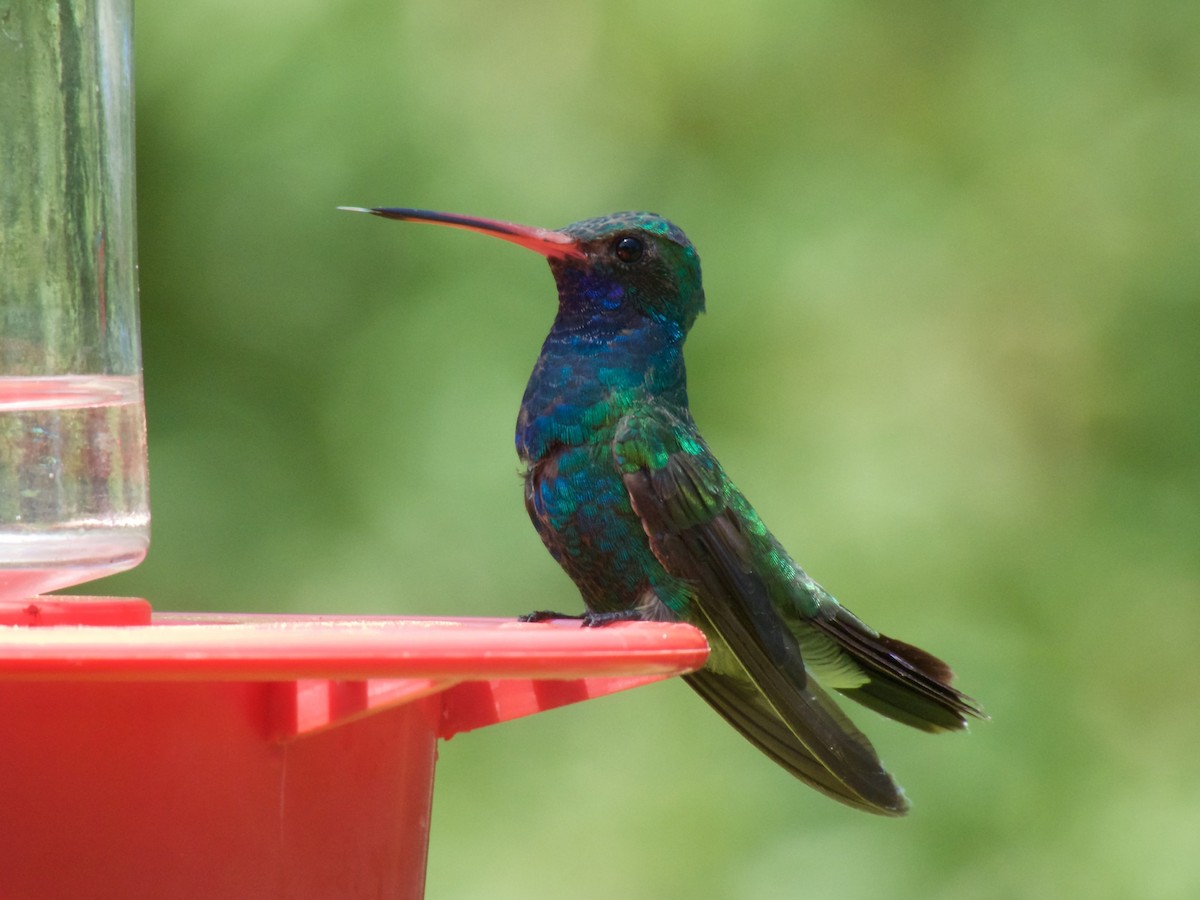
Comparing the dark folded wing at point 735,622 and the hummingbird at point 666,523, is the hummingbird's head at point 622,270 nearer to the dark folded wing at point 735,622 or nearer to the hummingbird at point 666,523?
the hummingbird at point 666,523

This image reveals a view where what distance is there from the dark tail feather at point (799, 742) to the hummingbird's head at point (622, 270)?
786 mm

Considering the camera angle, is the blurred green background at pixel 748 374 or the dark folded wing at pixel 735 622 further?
the blurred green background at pixel 748 374

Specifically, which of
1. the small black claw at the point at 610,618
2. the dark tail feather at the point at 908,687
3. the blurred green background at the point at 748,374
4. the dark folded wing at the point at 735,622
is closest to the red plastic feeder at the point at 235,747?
the small black claw at the point at 610,618

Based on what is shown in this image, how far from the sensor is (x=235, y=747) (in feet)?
5.71

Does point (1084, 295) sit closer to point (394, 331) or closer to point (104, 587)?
point (394, 331)

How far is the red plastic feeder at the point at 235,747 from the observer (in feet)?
4.58

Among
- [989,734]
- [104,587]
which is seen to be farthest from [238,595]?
[989,734]

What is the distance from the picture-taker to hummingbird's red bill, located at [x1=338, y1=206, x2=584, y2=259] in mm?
2771

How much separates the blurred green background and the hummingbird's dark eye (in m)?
1.15

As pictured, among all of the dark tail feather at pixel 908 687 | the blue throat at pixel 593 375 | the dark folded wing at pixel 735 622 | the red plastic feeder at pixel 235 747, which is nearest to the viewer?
the red plastic feeder at pixel 235 747

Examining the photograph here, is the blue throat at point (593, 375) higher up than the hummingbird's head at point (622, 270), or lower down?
lower down

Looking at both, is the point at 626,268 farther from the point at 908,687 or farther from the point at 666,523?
the point at 908,687


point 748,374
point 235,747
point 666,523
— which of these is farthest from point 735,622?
point 748,374

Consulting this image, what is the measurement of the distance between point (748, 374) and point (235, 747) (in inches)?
125
